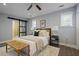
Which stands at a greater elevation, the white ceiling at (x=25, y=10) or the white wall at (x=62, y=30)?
the white ceiling at (x=25, y=10)

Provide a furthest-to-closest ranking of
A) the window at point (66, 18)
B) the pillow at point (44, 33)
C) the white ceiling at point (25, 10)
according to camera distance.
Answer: the pillow at point (44, 33), the window at point (66, 18), the white ceiling at point (25, 10)

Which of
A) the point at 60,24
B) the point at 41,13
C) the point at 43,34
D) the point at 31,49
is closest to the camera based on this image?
the point at 31,49

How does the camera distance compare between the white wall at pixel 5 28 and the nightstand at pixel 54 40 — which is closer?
the white wall at pixel 5 28

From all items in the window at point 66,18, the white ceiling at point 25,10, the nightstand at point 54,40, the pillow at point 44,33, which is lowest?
the nightstand at point 54,40

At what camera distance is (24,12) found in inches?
80.5

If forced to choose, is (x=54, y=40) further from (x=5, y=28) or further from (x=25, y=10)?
(x=5, y=28)

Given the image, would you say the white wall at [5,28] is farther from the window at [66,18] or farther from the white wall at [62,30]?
the window at [66,18]

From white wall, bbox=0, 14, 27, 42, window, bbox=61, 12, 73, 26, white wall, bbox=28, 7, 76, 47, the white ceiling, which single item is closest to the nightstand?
white wall, bbox=28, 7, 76, 47

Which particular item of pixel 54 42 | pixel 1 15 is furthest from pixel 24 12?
pixel 54 42

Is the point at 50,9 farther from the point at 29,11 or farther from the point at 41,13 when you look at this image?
the point at 29,11

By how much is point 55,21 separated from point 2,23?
70.7 inches

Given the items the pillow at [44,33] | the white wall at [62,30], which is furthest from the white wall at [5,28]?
the pillow at [44,33]

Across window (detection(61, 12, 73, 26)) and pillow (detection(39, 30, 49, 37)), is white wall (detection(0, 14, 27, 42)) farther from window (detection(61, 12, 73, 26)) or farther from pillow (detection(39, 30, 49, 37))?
window (detection(61, 12, 73, 26))

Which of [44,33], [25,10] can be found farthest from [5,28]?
[44,33]
